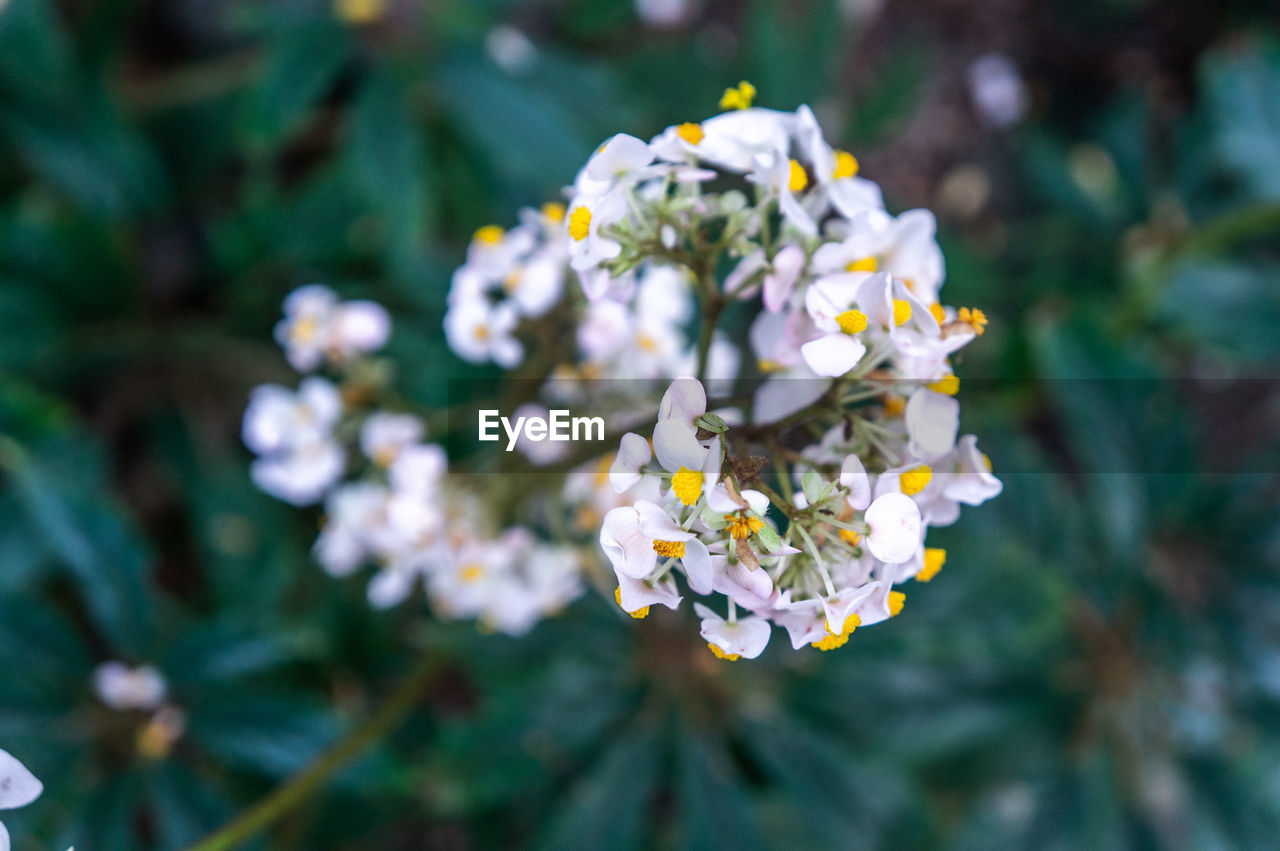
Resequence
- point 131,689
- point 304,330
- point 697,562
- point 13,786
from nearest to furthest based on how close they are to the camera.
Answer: point 697,562
point 13,786
point 304,330
point 131,689

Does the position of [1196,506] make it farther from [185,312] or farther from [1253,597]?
[185,312]

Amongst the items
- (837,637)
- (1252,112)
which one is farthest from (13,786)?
(1252,112)

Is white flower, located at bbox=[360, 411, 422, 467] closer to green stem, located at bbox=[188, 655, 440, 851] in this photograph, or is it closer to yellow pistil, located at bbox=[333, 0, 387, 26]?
green stem, located at bbox=[188, 655, 440, 851]

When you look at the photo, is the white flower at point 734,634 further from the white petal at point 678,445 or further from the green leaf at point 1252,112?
the green leaf at point 1252,112

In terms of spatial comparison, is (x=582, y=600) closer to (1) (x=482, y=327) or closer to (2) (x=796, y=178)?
(1) (x=482, y=327)

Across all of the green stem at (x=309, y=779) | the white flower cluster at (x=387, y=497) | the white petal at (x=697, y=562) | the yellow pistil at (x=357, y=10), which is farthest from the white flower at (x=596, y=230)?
the yellow pistil at (x=357, y=10)

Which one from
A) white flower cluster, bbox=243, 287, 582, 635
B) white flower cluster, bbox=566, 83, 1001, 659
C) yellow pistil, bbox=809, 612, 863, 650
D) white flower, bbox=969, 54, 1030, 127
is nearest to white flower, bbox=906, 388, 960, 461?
white flower cluster, bbox=566, 83, 1001, 659
